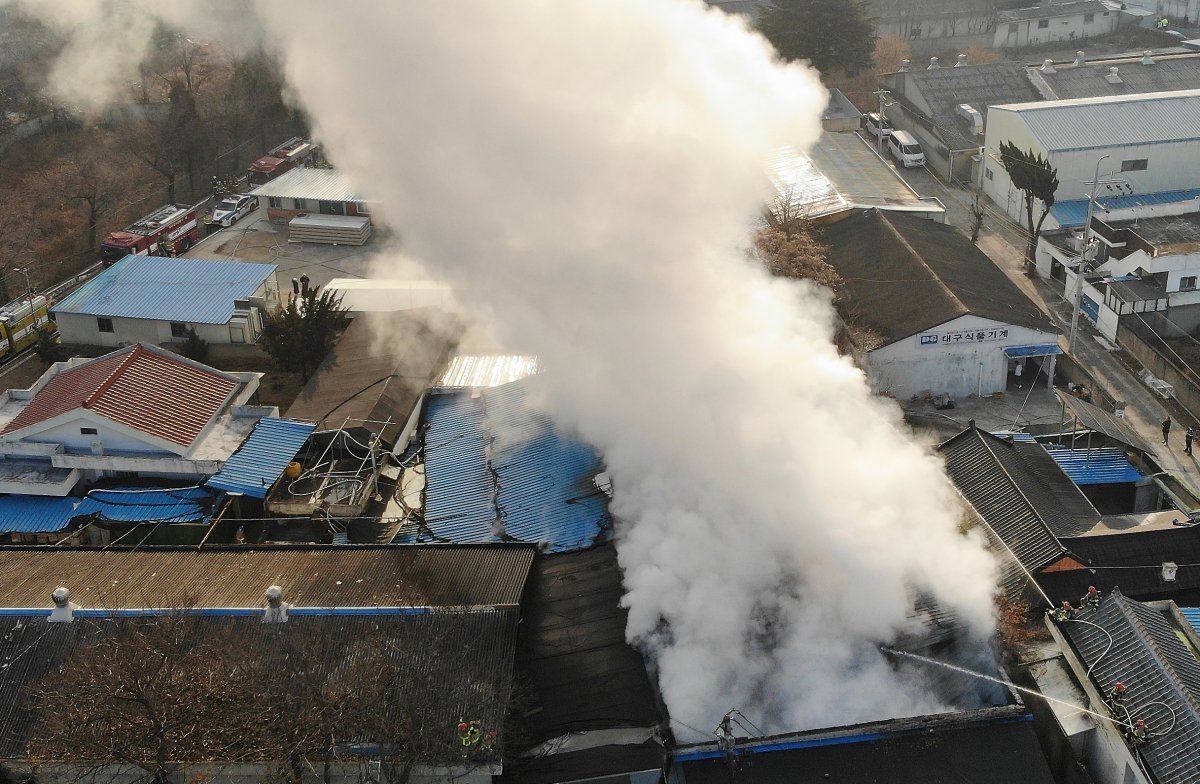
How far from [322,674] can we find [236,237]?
20419mm

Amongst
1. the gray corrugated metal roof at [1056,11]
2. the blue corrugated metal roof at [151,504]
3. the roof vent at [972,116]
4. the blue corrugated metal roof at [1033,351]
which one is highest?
the gray corrugated metal roof at [1056,11]

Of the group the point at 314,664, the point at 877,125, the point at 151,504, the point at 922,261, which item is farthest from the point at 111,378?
the point at 877,125

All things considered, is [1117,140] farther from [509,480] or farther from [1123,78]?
[509,480]

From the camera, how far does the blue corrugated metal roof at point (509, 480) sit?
1471 cm

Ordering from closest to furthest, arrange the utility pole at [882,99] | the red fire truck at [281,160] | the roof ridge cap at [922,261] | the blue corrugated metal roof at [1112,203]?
the roof ridge cap at [922,261] → the blue corrugated metal roof at [1112,203] → the red fire truck at [281,160] → the utility pole at [882,99]

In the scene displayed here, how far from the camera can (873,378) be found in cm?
1973

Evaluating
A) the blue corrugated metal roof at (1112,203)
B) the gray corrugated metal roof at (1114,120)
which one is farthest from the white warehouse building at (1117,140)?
the blue corrugated metal roof at (1112,203)

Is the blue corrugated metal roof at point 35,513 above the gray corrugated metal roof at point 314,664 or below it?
below

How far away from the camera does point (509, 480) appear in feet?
52.1

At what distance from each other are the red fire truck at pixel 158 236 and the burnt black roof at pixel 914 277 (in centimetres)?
1628

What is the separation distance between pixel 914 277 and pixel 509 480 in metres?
9.80

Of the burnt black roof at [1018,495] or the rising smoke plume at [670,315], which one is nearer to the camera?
the rising smoke plume at [670,315]

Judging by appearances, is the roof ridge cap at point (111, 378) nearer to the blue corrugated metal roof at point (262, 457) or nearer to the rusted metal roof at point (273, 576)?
the blue corrugated metal roof at point (262, 457)

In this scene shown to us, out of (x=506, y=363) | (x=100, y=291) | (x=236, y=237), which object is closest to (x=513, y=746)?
(x=506, y=363)
